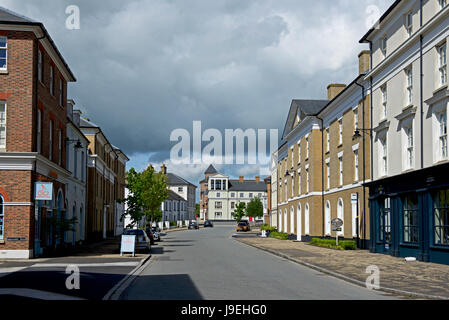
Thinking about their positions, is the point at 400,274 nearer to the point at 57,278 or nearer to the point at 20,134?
the point at 57,278

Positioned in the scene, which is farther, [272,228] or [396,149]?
[272,228]

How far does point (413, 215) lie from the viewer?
24.9 metres

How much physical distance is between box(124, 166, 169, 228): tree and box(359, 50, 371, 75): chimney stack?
66.0 ft

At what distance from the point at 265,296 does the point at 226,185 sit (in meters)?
143

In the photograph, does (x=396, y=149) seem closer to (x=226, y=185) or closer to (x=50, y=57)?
(x=50, y=57)

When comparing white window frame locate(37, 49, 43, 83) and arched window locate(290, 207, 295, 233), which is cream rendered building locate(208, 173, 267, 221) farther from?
white window frame locate(37, 49, 43, 83)

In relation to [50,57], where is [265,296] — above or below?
below

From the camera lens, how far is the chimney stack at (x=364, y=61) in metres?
35.8

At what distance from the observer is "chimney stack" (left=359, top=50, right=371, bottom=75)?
3581cm

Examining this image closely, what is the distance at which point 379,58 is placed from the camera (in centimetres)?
2980

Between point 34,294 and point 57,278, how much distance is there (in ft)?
12.5

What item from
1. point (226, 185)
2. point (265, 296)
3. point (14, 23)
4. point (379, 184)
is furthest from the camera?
point (226, 185)
